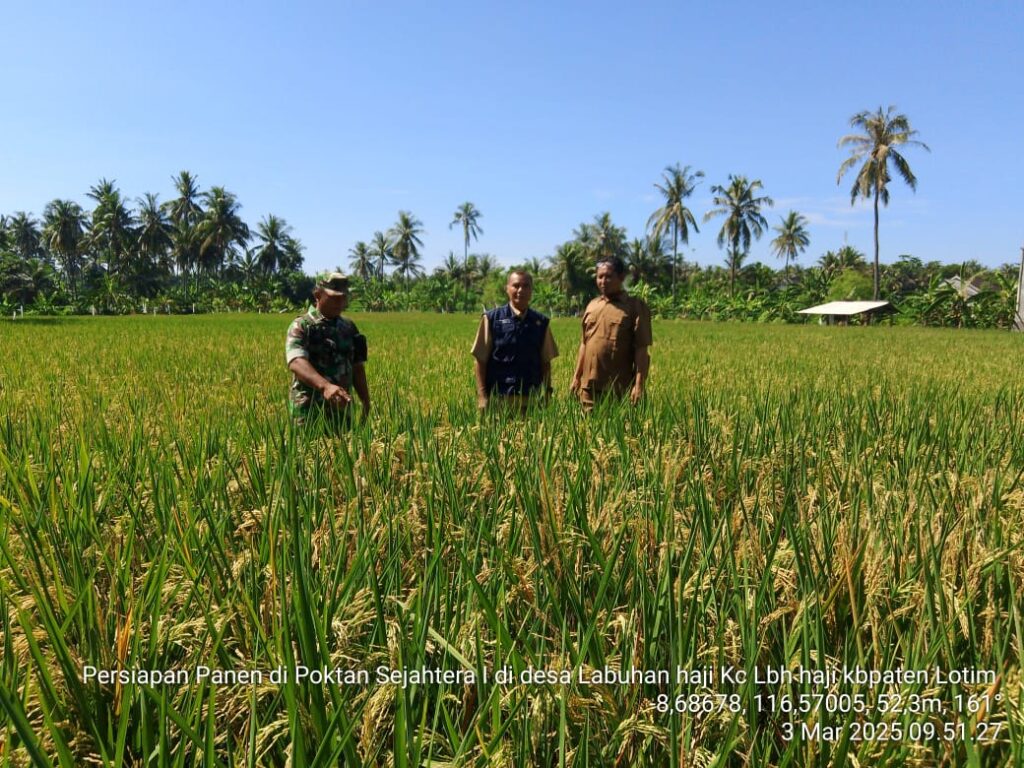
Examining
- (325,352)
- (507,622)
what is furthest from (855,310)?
(507,622)

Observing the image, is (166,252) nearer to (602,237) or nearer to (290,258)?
(290,258)

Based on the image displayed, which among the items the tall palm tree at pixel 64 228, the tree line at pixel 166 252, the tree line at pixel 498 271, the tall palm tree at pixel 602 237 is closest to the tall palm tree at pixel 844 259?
the tree line at pixel 498 271

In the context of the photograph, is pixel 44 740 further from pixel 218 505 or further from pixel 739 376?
pixel 739 376

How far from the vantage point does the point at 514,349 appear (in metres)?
3.80

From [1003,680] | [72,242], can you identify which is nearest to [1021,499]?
[1003,680]

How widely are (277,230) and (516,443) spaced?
63.1 meters

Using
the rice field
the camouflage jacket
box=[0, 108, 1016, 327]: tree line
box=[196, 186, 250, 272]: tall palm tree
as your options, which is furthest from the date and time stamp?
box=[196, 186, 250, 272]: tall palm tree

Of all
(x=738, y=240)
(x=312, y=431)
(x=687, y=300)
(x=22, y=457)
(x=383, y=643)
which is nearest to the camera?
(x=383, y=643)

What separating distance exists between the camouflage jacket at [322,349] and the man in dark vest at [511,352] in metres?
0.81

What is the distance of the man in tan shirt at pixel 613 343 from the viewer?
3.73 m

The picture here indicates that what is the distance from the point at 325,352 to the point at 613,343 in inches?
74.4

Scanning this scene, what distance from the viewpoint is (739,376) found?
7566 millimetres

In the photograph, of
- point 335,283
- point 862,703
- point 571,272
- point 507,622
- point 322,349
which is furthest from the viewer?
point 571,272

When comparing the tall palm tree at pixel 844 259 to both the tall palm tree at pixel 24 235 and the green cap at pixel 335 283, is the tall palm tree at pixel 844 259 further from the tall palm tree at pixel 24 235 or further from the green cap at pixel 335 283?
the tall palm tree at pixel 24 235
